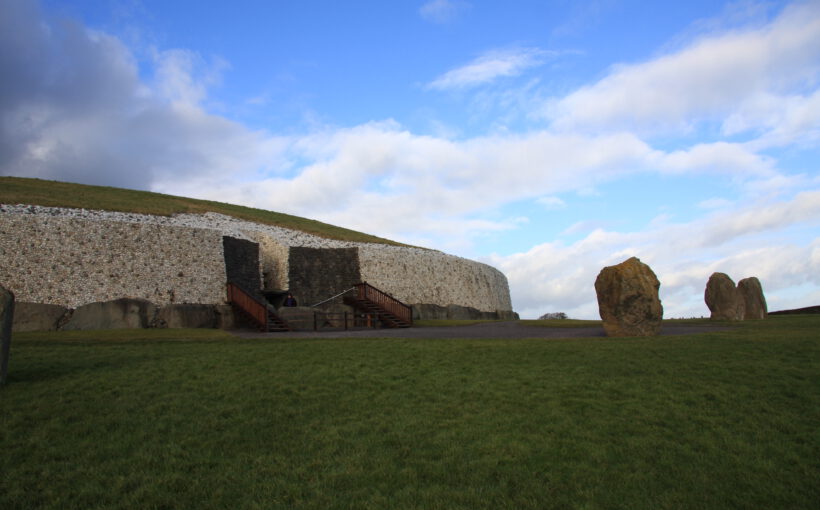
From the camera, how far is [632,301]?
719 inches

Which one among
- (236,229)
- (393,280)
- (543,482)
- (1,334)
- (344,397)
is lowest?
(543,482)

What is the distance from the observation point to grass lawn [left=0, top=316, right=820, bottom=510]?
6328 mm

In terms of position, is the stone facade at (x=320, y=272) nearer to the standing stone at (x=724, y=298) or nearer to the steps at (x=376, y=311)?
the steps at (x=376, y=311)

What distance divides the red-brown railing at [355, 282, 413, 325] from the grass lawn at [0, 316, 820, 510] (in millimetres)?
16058

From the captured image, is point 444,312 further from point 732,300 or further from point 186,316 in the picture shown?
point 186,316

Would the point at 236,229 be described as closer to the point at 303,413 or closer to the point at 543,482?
the point at 303,413

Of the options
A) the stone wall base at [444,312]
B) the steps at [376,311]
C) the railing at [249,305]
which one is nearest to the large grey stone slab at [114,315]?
the railing at [249,305]

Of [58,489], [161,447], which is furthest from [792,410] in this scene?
[58,489]

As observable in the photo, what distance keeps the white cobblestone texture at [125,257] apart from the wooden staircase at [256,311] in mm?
773

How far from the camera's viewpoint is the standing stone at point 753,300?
2755cm

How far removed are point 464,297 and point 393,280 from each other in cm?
652

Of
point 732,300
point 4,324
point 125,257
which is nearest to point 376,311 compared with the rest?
point 125,257

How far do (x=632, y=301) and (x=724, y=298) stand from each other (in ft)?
36.4

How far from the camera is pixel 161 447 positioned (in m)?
7.68
